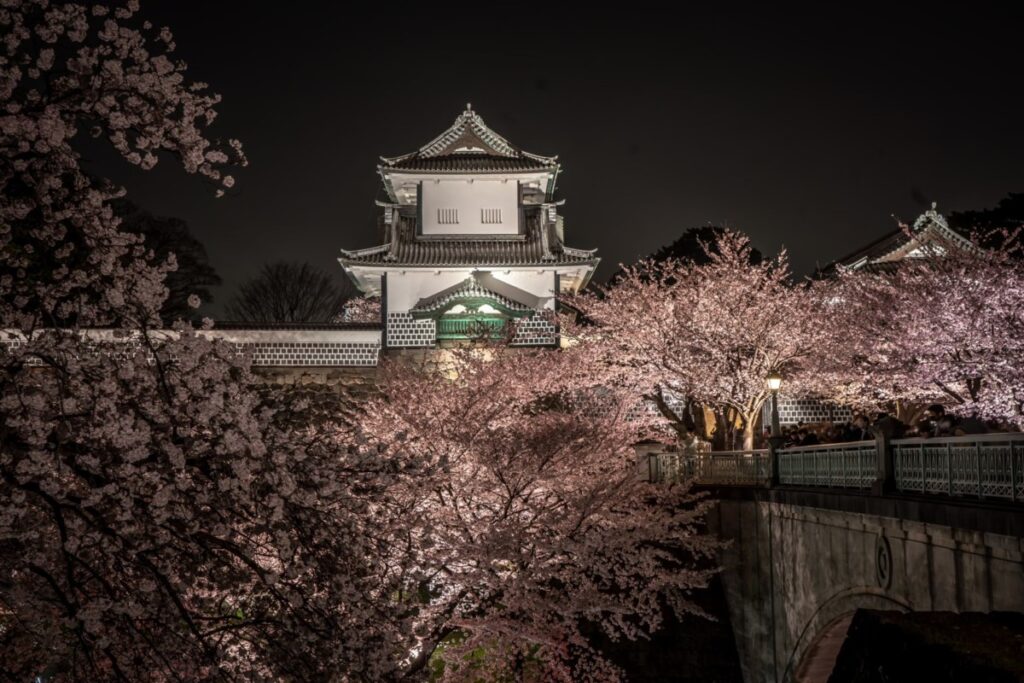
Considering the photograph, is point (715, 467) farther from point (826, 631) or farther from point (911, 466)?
point (911, 466)

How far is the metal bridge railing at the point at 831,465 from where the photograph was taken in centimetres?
1271

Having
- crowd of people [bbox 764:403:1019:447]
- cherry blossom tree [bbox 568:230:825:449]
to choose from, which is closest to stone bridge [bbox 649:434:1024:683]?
crowd of people [bbox 764:403:1019:447]

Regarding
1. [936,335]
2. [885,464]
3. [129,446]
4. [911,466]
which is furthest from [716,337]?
[129,446]

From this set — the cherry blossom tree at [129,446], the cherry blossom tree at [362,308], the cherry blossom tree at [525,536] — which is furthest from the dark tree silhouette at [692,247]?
the cherry blossom tree at [129,446]

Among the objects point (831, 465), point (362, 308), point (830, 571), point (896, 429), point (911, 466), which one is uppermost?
point (362, 308)

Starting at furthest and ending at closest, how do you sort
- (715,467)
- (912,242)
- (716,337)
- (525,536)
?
(912,242) < (716,337) < (715,467) < (525,536)

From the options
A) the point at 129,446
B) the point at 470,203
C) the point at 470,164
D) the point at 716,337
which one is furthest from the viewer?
the point at 470,203

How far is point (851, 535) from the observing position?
42.8ft

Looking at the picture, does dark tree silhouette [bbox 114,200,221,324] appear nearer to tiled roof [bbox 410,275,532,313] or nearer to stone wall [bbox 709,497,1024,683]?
tiled roof [bbox 410,275,532,313]

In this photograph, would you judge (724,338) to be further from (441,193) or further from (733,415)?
(441,193)

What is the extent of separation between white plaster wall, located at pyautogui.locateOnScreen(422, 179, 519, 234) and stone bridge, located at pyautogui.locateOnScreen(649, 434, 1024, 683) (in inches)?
655

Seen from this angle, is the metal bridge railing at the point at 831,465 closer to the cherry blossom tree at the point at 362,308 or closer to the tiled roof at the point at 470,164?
the tiled roof at the point at 470,164

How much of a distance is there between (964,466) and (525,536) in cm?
761

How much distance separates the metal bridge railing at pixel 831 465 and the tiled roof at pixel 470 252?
762 inches
